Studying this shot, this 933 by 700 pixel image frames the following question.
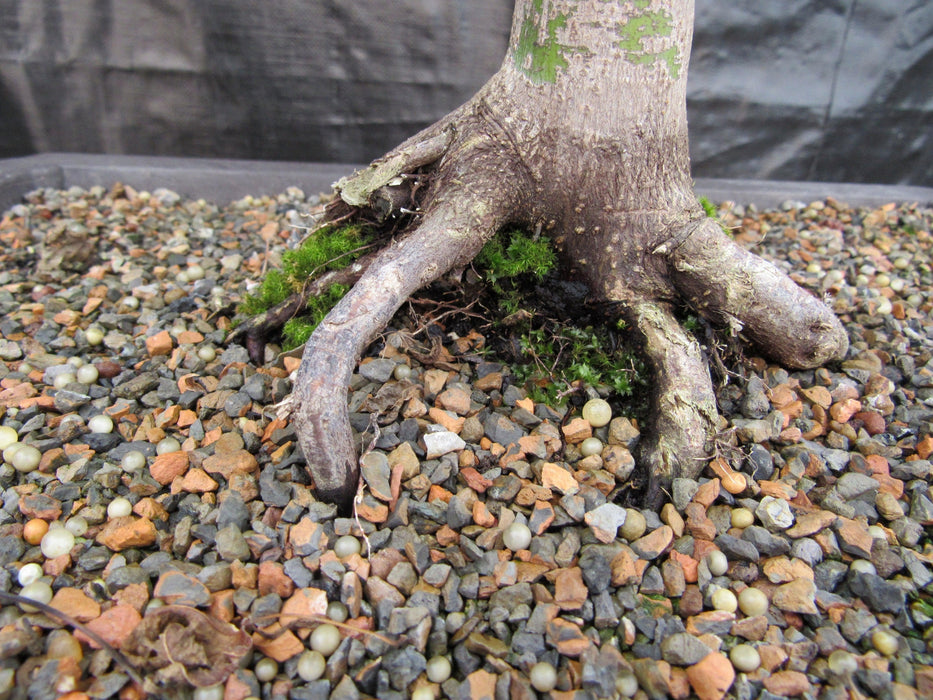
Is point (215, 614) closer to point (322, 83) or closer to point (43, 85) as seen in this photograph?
point (322, 83)

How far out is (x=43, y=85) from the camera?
11.6ft

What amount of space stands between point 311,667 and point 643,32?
1.98 metres

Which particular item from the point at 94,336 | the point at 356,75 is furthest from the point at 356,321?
the point at 356,75

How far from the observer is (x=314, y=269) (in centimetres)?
233

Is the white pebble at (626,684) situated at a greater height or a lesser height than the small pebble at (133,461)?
lesser

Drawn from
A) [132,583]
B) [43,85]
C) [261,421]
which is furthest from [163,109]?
[132,583]

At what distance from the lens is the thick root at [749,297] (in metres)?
2.03

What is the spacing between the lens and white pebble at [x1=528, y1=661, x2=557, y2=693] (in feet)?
4.46

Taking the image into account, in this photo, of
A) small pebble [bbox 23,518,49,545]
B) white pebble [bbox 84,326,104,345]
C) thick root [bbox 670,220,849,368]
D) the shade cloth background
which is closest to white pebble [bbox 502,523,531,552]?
thick root [bbox 670,220,849,368]

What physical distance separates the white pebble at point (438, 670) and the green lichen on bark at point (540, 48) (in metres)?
1.71

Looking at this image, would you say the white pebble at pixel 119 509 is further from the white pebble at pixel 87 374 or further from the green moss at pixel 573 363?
the green moss at pixel 573 363

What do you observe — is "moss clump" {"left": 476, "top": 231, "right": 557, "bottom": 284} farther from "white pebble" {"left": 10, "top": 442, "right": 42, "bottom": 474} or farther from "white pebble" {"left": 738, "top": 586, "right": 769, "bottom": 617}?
"white pebble" {"left": 10, "top": 442, "right": 42, "bottom": 474}

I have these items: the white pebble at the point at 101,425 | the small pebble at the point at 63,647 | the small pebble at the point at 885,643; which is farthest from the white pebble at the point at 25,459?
the small pebble at the point at 885,643

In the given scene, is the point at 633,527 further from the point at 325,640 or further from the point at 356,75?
the point at 356,75
